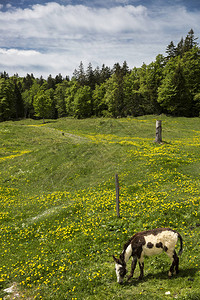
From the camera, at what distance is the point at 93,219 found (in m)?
14.1

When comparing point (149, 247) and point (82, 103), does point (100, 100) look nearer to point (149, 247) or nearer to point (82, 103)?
point (82, 103)

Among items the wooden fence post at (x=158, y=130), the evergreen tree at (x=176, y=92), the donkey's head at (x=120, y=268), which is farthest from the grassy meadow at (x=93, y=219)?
the evergreen tree at (x=176, y=92)

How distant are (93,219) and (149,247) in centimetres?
654

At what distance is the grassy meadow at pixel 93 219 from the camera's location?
28.8 ft

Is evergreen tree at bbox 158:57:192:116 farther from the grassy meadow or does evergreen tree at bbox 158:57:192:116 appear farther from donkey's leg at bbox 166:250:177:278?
donkey's leg at bbox 166:250:177:278

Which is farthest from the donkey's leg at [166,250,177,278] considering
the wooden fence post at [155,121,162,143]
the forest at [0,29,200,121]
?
the forest at [0,29,200,121]

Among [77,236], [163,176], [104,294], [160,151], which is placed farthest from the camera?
[160,151]

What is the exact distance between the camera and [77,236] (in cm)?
1284

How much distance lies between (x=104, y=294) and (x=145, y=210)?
21.3 feet

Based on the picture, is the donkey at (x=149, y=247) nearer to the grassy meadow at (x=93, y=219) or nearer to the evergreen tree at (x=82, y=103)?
the grassy meadow at (x=93, y=219)

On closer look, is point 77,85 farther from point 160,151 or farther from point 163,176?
point 163,176

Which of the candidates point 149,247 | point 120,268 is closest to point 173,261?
point 149,247

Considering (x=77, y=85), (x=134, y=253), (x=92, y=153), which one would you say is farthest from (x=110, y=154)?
(x=77, y=85)

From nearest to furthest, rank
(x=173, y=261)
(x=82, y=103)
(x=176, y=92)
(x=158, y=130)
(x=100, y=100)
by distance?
(x=173, y=261)
(x=158, y=130)
(x=176, y=92)
(x=82, y=103)
(x=100, y=100)
